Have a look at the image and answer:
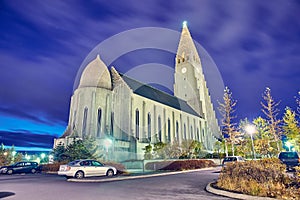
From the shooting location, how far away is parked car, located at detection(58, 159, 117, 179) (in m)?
14.2

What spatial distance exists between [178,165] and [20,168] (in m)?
17.4

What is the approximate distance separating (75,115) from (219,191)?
3071cm

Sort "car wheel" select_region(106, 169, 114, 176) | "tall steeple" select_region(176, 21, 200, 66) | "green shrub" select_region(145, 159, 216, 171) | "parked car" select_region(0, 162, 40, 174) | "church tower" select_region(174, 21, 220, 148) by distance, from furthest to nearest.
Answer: "tall steeple" select_region(176, 21, 200, 66) → "church tower" select_region(174, 21, 220, 148) → "green shrub" select_region(145, 159, 216, 171) → "parked car" select_region(0, 162, 40, 174) → "car wheel" select_region(106, 169, 114, 176)

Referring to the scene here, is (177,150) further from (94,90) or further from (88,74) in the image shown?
(88,74)

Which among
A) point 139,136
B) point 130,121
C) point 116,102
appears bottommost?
point 139,136

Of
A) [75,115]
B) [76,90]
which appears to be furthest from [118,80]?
[75,115]

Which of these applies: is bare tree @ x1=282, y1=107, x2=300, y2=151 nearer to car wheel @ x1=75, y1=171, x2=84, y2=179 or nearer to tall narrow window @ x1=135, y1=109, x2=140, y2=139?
tall narrow window @ x1=135, y1=109, x2=140, y2=139

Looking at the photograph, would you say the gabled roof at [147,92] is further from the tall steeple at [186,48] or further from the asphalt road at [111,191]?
the asphalt road at [111,191]

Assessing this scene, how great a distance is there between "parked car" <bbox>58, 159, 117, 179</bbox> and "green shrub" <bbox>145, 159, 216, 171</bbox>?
9180mm

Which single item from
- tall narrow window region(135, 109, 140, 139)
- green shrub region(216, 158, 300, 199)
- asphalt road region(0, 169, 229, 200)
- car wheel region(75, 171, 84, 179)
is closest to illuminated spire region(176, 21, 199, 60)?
tall narrow window region(135, 109, 140, 139)

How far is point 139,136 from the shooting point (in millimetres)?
36031

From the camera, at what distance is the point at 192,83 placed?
62938mm

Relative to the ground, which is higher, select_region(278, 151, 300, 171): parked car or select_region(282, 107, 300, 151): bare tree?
select_region(282, 107, 300, 151): bare tree

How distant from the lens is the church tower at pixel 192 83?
6259cm
